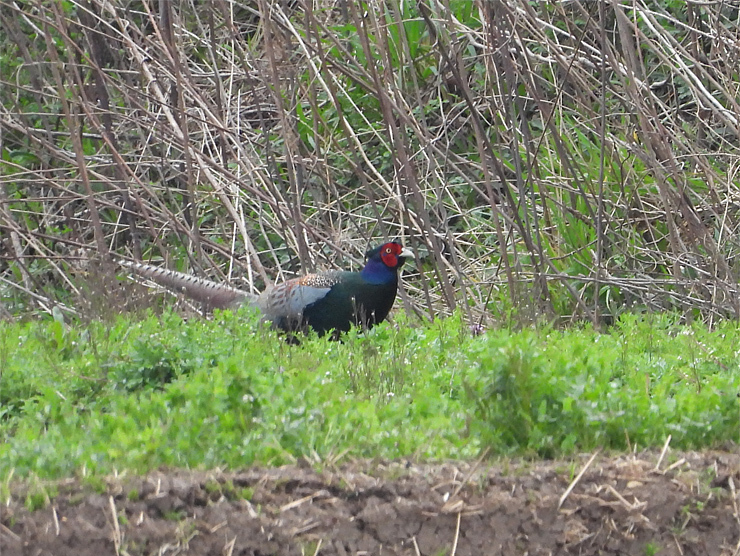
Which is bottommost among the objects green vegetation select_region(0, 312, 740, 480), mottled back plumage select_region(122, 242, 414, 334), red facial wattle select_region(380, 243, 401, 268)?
mottled back plumage select_region(122, 242, 414, 334)


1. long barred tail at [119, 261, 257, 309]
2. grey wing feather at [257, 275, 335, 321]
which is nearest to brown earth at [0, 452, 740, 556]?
grey wing feather at [257, 275, 335, 321]

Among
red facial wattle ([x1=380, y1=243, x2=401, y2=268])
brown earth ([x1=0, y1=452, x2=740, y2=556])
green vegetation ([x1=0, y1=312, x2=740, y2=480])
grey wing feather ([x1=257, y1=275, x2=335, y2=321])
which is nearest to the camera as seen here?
brown earth ([x1=0, y1=452, x2=740, y2=556])

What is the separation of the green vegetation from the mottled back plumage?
2.00 meters

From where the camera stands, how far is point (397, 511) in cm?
281

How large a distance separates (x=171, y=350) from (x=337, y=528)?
61.2 inches

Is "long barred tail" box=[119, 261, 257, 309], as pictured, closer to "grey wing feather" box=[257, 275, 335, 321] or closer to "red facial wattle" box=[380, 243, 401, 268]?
"grey wing feather" box=[257, 275, 335, 321]

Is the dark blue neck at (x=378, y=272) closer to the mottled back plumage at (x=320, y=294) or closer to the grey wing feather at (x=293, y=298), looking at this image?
the mottled back plumage at (x=320, y=294)

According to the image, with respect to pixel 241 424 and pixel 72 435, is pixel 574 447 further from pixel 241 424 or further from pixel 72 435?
pixel 72 435

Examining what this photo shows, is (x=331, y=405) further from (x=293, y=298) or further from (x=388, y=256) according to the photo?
(x=388, y=256)

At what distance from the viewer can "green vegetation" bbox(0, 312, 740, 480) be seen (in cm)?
307

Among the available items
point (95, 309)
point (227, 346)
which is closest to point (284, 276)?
point (95, 309)

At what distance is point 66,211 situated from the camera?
8.98 metres

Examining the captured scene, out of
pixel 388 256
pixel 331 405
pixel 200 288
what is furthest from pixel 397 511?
pixel 200 288

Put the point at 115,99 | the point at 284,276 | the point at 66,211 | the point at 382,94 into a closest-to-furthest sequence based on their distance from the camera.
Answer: the point at 382,94 < the point at 284,276 < the point at 66,211 < the point at 115,99
